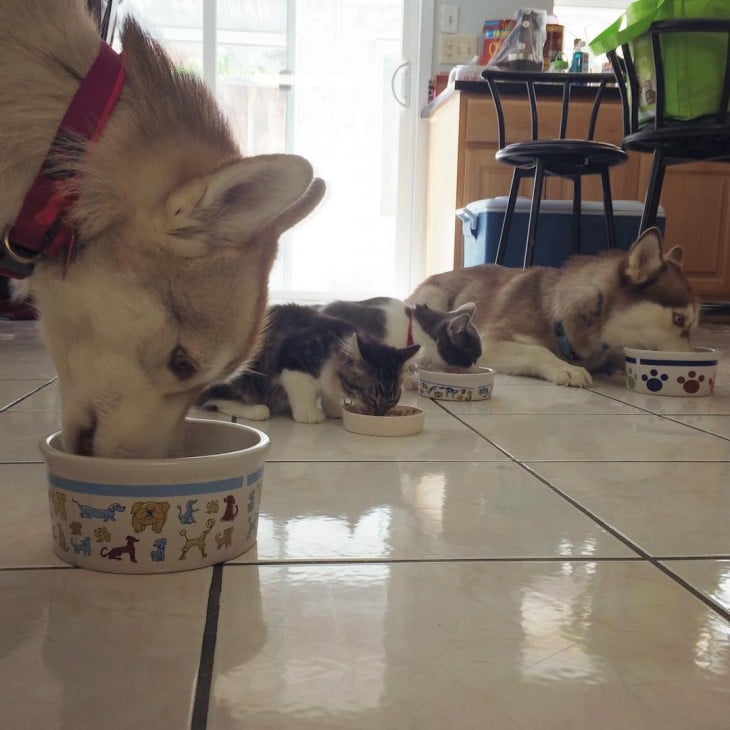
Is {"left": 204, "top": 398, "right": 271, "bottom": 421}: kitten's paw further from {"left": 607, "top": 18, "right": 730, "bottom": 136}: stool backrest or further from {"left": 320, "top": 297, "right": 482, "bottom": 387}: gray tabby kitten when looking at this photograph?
{"left": 607, "top": 18, "right": 730, "bottom": 136}: stool backrest

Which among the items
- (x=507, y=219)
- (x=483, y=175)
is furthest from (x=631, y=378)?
(x=483, y=175)

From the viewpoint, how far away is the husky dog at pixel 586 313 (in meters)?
2.87

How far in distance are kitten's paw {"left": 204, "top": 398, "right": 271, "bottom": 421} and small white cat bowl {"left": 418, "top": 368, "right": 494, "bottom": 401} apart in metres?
0.66

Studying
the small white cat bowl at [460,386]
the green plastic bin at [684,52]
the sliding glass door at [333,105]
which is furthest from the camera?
the sliding glass door at [333,105]

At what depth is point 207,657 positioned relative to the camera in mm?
736

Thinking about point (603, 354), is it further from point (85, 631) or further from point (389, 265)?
point (389, 265)

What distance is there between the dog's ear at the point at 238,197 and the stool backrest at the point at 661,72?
2523 mm

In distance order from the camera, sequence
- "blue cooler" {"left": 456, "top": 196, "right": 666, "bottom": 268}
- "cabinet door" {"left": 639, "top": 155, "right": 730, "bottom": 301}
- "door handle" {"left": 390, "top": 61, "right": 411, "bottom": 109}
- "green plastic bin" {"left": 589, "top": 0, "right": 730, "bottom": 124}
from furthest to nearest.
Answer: "door handle" {"left": 390, "top": 61, "right": 411, "bottom": 109}
"cabinet door" {"left": 639, "top": 155, "right": 730, "bottom": 301}
"blue cooler" {"left": 456, "top": 196, "right": 666, "bottom": 268}
"green plastic bin" {"left": 589, "top": 0, "right": 730, "bottom": 124}

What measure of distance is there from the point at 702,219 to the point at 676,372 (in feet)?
10.4

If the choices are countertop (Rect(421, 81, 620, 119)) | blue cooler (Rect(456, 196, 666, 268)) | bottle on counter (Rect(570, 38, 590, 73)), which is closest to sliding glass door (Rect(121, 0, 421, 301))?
bottle on counter (Rect(570, 38, 590, 73))

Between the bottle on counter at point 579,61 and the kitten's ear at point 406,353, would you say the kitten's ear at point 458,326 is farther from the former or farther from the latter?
the bottle on counter at point 579,61

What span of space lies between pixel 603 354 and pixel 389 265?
326 cm

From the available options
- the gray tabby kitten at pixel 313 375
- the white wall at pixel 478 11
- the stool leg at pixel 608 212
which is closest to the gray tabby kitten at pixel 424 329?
the gray tabby kitten at pixel 313 375

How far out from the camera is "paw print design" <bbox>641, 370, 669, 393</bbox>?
8.52 feet
